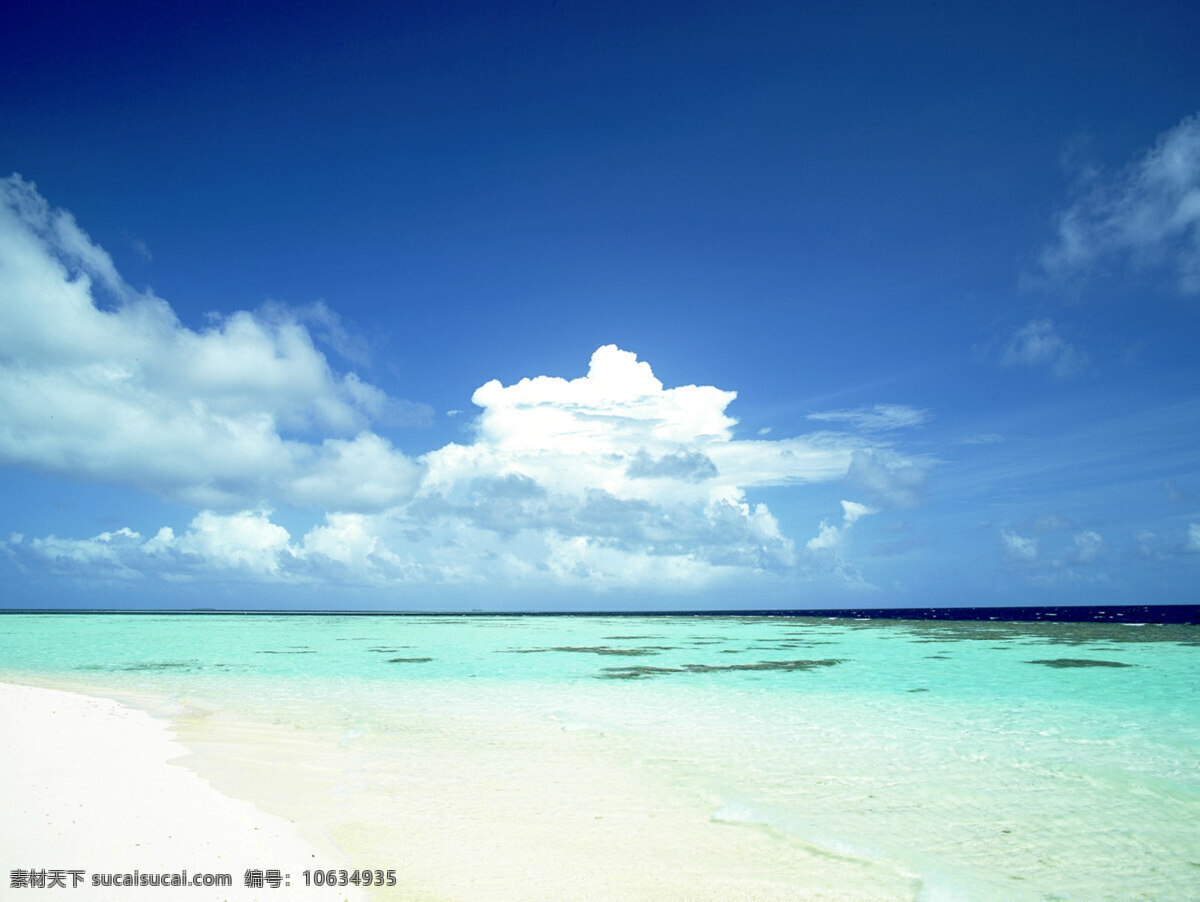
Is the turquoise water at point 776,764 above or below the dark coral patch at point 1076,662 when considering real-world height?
above

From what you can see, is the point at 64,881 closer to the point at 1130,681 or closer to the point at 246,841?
the point at 246,841

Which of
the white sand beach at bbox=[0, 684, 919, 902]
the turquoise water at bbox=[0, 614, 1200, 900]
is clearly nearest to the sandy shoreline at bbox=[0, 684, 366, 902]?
the white sand beach at bbox=[0, 684, 919, 902]

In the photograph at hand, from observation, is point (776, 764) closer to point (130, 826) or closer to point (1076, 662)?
point (130, 826)

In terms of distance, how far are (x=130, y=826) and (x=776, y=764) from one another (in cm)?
1110

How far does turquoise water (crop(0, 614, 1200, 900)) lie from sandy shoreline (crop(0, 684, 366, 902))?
0.97m

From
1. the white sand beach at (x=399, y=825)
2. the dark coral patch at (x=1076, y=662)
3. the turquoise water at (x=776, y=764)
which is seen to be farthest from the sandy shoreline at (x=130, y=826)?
the dark coral patch at (x=1076, y=662)

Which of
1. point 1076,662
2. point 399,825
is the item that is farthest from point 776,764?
point 1076,662

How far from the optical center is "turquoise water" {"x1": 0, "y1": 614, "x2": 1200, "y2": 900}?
29.1 feet

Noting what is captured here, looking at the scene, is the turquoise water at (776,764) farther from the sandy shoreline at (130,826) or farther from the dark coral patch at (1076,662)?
the dark coral patch at (1076,662)

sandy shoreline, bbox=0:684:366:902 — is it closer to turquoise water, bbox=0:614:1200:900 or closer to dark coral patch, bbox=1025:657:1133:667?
turquoise water, bbox=0:614:1200:900

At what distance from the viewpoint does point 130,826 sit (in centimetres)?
870

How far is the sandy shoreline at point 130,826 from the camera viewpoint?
23.9 ft

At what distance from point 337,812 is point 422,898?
11.6 feet

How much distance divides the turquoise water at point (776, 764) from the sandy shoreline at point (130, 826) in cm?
97
